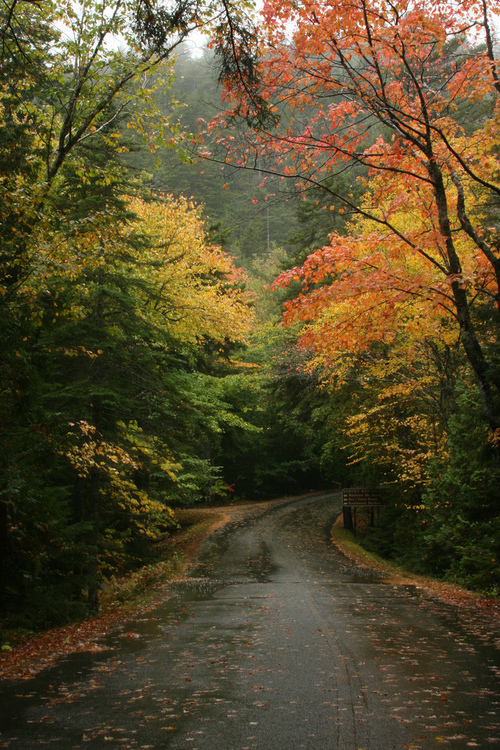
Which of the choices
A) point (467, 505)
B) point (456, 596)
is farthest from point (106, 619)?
point (467, 505)

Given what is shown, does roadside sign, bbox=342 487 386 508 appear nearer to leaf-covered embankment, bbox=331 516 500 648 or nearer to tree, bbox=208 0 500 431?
leaf-covered embankment, bbox=331 516 500 648

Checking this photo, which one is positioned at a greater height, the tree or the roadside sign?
the tree

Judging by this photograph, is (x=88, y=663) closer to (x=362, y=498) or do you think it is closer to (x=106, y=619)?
(x=106, y=619)

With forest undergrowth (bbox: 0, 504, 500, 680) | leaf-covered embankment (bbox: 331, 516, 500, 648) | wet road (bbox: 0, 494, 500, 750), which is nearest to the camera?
wet road (bbox: 0, 494, 500, 750)

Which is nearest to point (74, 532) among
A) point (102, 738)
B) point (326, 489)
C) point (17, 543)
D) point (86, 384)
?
point (17, 543)

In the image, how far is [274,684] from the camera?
551cm

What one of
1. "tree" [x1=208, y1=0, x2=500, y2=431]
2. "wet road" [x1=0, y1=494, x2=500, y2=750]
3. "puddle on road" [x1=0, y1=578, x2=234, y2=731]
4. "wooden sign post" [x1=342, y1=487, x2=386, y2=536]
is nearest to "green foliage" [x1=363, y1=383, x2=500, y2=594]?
"wet road" [x1=0, y1=494, x2=500, y2=750]

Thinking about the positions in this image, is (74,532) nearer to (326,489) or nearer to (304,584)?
(304,584)

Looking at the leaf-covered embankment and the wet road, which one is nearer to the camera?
the wet road

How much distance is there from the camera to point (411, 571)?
15.6 metres

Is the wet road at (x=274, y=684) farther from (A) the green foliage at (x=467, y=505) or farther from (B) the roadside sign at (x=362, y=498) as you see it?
(B) the roadside sign at (x=362, y=498)

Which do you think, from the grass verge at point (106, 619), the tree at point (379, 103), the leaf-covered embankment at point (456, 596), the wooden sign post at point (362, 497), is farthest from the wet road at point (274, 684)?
the wooden sign post at point (362, 497)

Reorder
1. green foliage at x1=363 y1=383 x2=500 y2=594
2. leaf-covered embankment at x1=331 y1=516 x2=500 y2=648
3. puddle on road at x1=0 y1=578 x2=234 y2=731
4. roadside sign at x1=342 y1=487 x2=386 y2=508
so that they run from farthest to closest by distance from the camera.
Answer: roadside sign at x1=342 y1=487 x2=386 y2=508
green foliage at x1=363 y1=383 x2=500 y2=594
leaf-covered embankment at x1=331 y1=516 x2=500 y2=648
puddle on road at x1=0 y1=578 x2=234 y2=731

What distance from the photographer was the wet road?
4.20 m
